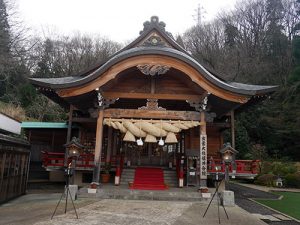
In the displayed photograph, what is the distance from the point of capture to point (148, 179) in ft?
45.5

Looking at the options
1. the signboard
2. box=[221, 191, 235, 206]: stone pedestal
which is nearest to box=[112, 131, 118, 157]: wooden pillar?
the signboard

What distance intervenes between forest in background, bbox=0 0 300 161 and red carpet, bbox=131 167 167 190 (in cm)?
1232

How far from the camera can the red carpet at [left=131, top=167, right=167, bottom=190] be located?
12.9 metres

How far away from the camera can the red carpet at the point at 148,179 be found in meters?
12.9

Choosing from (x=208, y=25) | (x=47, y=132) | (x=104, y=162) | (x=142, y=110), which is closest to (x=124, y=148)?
(x=104, y=162)

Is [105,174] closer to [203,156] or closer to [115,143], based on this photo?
[115,143]

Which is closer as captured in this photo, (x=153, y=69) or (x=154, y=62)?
(x=154, y=62)

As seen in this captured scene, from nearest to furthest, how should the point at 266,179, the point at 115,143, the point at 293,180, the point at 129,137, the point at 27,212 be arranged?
the point at 27,212, the point at 129,137, the point at 115,143, the point at 293,180, the point at 266,179

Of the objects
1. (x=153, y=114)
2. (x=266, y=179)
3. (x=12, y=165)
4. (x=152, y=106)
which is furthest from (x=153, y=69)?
(x=266, y=179)

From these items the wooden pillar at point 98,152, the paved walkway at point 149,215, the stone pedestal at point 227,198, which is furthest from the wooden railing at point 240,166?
the wooden pillar at point 98,152

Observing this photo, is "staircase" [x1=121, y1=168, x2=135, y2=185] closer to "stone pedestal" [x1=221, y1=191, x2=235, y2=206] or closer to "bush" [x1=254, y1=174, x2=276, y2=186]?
"stone pedestal" [x1=221, y1=191, x2=235, y2=206]

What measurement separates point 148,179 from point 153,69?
5467mm

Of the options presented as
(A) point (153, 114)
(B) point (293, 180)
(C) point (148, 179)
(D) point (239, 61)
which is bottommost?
(B) point (293, 180)

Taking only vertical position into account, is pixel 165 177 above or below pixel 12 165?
below
